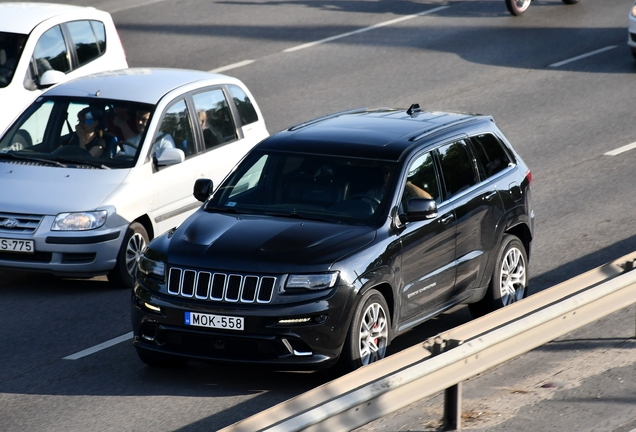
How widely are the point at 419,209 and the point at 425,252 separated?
15.5 inches

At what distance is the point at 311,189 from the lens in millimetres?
8625

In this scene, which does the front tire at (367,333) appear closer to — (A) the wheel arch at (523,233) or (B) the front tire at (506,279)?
(B) the front tire at (506,279)

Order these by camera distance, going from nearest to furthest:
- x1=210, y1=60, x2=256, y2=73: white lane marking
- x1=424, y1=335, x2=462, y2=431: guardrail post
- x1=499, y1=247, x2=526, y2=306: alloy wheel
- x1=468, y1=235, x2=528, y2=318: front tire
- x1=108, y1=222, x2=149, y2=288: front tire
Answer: x1=424, y1=335, x2=462, y2=431: guardrail post → x1=468, y1=235, x2=528, y2=318: front tire → x1=499, y1=247, x2=526, y2=306: alloy wheel → x1=108, y1=222, x2=149, y2=288: front tire → x1=210, y1=60, x2=256, y2=73: white lane marking

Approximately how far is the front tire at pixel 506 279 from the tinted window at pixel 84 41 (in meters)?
7.52

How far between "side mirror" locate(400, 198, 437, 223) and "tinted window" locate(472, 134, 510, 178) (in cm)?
125

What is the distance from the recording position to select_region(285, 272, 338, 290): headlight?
7.65 meters

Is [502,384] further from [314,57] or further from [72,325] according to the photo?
[314,57]

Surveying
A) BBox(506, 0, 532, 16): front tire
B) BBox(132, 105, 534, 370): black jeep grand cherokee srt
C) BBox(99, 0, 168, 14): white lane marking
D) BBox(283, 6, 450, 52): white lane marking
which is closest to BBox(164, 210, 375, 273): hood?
BBox(132, 105, 534, 370): black jeep grand cherokee srt

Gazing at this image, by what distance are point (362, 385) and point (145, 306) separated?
2261mm

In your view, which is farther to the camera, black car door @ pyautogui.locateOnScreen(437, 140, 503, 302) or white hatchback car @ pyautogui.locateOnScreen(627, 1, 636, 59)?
white hatchback car @ pyautogui.locateOnScreen(627, 1, 636, 59)

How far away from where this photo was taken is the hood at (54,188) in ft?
33.9

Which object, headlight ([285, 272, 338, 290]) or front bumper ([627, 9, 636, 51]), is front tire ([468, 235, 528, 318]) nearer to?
headlight ([285, 272, 338, 290])

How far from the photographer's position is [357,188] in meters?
8.53

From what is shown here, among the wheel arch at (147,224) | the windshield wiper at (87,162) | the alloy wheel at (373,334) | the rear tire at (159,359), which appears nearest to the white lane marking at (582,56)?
the wheel arch at (147,224)
